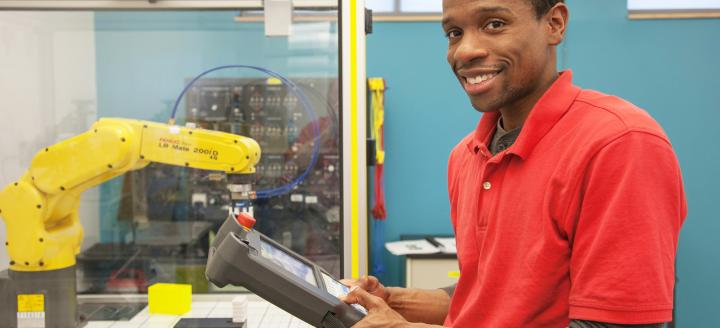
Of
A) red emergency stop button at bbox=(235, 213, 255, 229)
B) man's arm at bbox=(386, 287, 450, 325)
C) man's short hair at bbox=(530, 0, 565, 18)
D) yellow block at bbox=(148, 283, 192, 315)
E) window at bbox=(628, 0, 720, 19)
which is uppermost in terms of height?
window at bbox=(628, 0, 720, 19)

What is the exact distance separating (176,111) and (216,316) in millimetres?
784

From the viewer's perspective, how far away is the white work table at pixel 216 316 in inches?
70.3

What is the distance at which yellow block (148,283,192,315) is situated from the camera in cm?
189

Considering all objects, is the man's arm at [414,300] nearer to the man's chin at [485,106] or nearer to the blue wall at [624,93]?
the man's chin at [485,106]

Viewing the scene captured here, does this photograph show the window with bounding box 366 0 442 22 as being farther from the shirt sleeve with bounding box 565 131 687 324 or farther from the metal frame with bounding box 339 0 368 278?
the shirt sleeve with bounding box 565 131 687 324

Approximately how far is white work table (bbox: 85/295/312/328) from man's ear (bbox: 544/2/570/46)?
1.15 metres

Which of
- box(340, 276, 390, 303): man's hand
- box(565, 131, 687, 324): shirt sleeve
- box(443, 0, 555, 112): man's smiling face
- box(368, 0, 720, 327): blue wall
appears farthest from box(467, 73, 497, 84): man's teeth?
box(368, 0, 720, 327): blue wall

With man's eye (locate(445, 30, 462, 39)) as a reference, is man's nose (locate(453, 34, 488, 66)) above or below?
below

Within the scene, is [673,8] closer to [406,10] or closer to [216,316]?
[406,10]

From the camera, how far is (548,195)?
0.92 meters

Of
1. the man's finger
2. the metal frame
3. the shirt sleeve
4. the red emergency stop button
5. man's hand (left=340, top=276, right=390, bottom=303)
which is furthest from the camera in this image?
the metal frame

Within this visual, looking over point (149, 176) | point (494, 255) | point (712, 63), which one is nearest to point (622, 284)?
point (494, 255)

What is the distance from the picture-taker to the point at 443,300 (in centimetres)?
136

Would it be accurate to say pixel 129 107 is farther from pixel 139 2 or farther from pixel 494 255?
pixel 494 255
